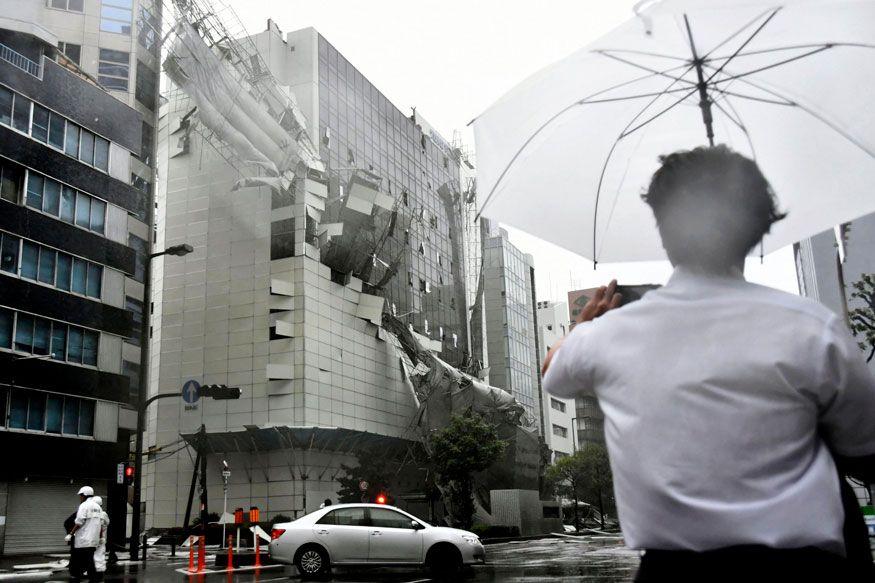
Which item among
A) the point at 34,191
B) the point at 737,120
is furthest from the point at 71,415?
the point at 737,120

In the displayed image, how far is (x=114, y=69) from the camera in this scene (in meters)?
41.0

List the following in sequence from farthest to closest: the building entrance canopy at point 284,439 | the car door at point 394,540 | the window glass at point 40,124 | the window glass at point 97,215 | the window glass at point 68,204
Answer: the building entrance canopy at point 284,439, the window glass at point 97,215, the window glass at point 68,204, the window glass at point 40,124, the car door at point 394,540

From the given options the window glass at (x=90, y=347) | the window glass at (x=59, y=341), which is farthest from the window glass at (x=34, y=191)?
the window glass at (x=90, y=347)

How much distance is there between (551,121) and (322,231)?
1775 inches

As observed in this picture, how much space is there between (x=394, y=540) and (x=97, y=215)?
2375 cm

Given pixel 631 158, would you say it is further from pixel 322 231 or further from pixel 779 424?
pixel 322 231

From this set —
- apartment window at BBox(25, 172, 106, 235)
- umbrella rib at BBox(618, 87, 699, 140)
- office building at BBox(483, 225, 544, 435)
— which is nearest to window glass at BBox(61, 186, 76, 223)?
apartment window at BBox(25, 172, 106, 235)

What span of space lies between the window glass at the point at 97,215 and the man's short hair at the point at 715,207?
35.3m

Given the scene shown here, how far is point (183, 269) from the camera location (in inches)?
1960

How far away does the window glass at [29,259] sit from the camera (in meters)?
30.2

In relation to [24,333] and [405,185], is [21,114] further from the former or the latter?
[405,185]

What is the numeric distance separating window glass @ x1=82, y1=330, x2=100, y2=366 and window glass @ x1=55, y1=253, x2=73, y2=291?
6.80 ft

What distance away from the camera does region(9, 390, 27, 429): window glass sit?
2873 centimetres

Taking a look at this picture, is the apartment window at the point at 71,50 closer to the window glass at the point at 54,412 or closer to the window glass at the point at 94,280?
the window glass at the point at 94,280
